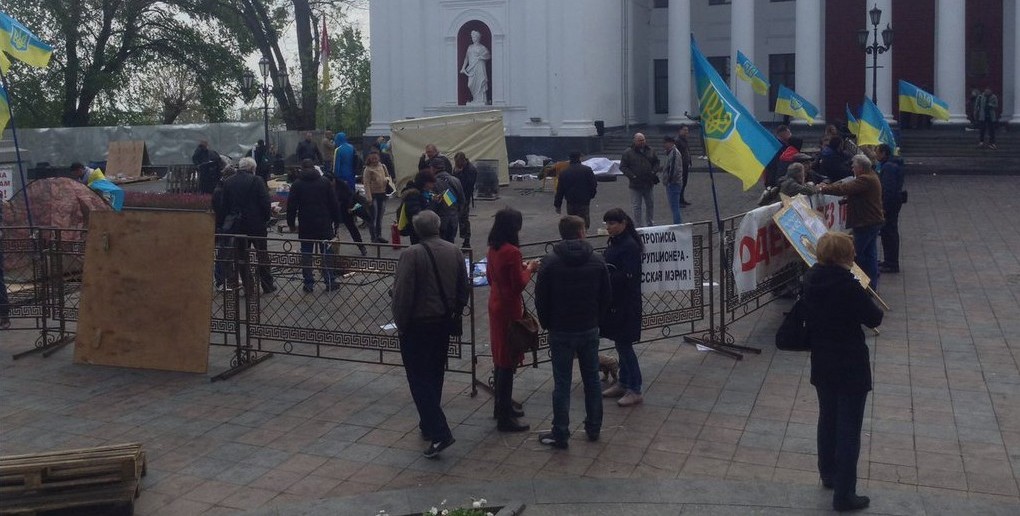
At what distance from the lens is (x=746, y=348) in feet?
33.1

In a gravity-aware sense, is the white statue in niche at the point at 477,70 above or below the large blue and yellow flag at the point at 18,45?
above

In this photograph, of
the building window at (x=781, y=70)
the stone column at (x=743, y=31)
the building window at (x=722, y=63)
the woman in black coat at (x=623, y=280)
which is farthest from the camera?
the building window at (x=722, y=63)

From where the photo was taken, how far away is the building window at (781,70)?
40562mm

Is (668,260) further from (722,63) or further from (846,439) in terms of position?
(722,63)

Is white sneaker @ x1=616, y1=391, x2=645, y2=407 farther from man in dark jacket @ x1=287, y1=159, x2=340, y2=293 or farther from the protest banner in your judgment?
man in dark jacket @ x1=287, y1=159, x2=340, y2=293

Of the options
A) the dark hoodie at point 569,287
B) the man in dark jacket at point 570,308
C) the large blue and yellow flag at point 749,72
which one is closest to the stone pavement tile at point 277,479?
the man in dark jacket at point 570,308

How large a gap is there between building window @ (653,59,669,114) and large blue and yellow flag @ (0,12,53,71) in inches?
1257

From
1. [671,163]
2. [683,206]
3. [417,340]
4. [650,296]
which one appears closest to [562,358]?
[417,340]

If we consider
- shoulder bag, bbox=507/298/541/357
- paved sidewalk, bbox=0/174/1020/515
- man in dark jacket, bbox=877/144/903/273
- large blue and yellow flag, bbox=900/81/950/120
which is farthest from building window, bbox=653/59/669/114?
shoulder bag, bbox=507/298/541/357

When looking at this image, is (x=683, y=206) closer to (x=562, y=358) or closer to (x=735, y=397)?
(x=735, y=397)

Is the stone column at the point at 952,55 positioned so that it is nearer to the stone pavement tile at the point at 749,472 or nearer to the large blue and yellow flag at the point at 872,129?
the large blue and yellow flag at the point at 872,129

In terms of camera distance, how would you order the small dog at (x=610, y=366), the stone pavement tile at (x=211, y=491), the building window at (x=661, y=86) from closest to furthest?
1. the stone pavement tile at (x=211, y=491)
2. the small dog at (x=610, y=366)
3. the building window at (x=661, y=86)

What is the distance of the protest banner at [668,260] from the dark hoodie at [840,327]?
3.20 m

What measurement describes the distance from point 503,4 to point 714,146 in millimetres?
27431
